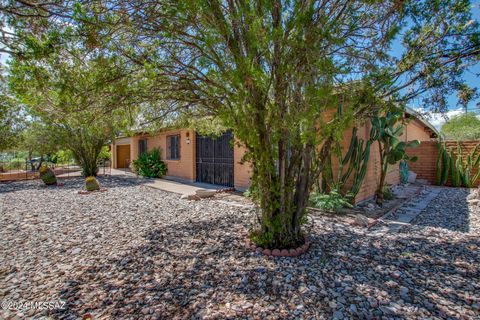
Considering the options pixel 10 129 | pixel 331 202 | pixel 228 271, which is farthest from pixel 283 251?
pixel 10 129

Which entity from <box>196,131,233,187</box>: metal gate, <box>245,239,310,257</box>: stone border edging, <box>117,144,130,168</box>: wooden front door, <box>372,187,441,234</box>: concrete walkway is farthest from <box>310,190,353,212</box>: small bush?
<box>117,144,130,168</box>: wooden front door

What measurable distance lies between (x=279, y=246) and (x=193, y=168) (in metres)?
8.53

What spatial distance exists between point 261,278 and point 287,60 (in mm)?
2443

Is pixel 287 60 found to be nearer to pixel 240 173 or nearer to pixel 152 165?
Result: pixel 240 173

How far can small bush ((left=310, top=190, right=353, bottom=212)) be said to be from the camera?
5590 mm

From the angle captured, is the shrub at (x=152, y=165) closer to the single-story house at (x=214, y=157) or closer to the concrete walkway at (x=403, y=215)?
the single-story house at (x=214, y=157)

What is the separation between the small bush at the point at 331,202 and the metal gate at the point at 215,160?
4.34 meters

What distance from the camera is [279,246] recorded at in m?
3.42

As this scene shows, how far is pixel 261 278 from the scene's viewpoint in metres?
2.78

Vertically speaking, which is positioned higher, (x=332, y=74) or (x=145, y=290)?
(x=332, y=74)

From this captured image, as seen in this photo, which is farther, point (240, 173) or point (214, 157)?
point (214, 157)

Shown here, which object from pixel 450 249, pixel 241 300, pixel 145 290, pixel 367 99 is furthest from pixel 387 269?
pixel 145 290

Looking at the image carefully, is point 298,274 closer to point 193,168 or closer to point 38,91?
point 38,91

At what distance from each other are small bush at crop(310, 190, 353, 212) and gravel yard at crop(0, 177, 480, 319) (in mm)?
438
